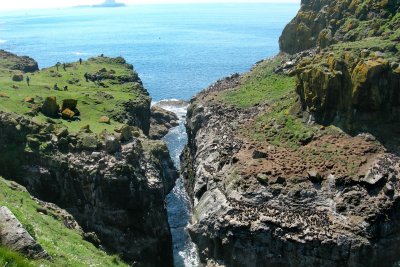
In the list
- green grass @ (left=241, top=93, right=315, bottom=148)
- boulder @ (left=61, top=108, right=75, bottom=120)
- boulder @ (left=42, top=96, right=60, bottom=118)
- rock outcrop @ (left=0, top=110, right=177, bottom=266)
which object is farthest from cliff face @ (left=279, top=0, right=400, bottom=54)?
boulder @ (left=42, top=96, right=60, bottom=118)

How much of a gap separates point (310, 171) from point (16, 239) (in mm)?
39772

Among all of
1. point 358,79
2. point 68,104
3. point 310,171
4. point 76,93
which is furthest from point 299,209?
point 76,93

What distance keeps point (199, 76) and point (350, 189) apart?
111274mm

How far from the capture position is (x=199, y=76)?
6216 inches

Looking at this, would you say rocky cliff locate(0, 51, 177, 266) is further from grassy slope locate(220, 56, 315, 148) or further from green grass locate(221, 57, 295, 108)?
green grass locate(221, 57, 295, 108)

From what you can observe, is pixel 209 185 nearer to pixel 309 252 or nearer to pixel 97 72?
pixel 309 252

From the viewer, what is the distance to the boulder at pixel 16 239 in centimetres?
1911

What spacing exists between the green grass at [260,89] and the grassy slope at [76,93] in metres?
18.9

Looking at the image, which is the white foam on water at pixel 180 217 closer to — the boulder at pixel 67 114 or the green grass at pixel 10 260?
the boulder at pixel 67 114

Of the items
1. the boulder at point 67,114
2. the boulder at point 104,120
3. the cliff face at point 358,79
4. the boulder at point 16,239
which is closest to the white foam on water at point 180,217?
the boulder at point 104,120

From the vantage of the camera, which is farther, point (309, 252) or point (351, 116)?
point (351, 116)

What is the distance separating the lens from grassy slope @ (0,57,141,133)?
67.1 metres

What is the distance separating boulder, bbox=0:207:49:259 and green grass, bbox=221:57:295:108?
6155 centimetres

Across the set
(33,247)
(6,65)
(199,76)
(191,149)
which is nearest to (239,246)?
(33,247)
